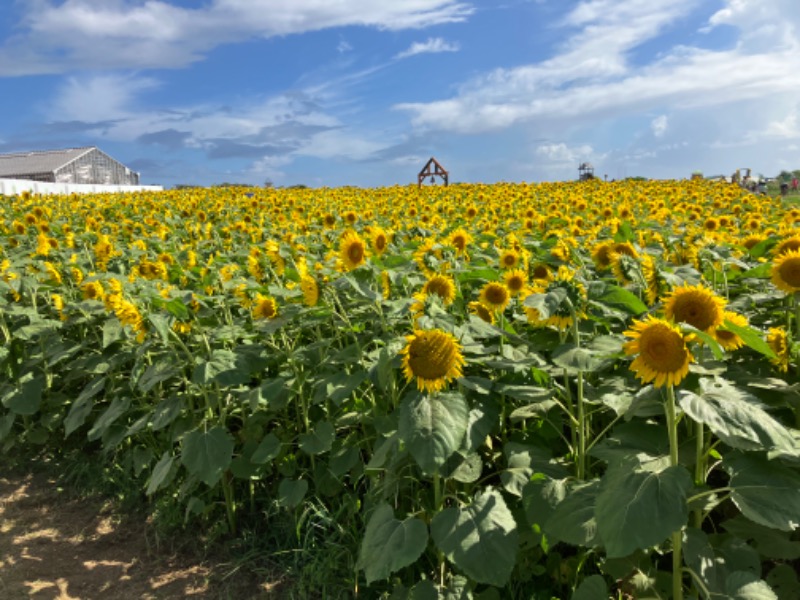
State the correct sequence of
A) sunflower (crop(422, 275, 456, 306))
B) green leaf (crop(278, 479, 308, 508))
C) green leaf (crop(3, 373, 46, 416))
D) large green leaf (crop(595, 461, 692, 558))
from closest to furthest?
large green leaf (crop(595, 461, 692, 558)), sunflower (crop(422, 275, 456, 306)), green leaf (crop(278, 479, 308, 508)), green leaf (crop(3, 373, 46, 416))

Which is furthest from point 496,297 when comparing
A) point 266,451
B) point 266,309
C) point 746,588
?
point 746,588

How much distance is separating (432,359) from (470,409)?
1.16ft

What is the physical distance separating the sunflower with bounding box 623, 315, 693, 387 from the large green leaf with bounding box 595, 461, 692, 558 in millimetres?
248

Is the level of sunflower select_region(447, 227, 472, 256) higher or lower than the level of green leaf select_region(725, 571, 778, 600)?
higher

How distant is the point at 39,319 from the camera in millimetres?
4543

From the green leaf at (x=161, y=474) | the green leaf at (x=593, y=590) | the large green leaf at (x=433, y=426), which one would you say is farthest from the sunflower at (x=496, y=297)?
the green leaf at (x=161, y=474)

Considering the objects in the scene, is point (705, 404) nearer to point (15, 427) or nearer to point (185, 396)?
point (185, 396)

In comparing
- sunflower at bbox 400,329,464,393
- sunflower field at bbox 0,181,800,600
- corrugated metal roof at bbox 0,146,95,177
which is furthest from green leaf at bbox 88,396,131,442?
corrugated metal roof at bbox 0,146,95,177

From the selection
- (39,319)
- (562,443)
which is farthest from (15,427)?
(562,443)

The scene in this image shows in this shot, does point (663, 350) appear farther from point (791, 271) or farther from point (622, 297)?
point (791, 271)

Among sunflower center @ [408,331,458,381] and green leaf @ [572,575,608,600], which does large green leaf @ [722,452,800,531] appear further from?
sunflower center @ [408,331,458,381]

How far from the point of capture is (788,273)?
282 cm

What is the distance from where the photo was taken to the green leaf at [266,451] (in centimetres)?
325

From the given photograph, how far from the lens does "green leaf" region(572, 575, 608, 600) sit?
6.70 ft
